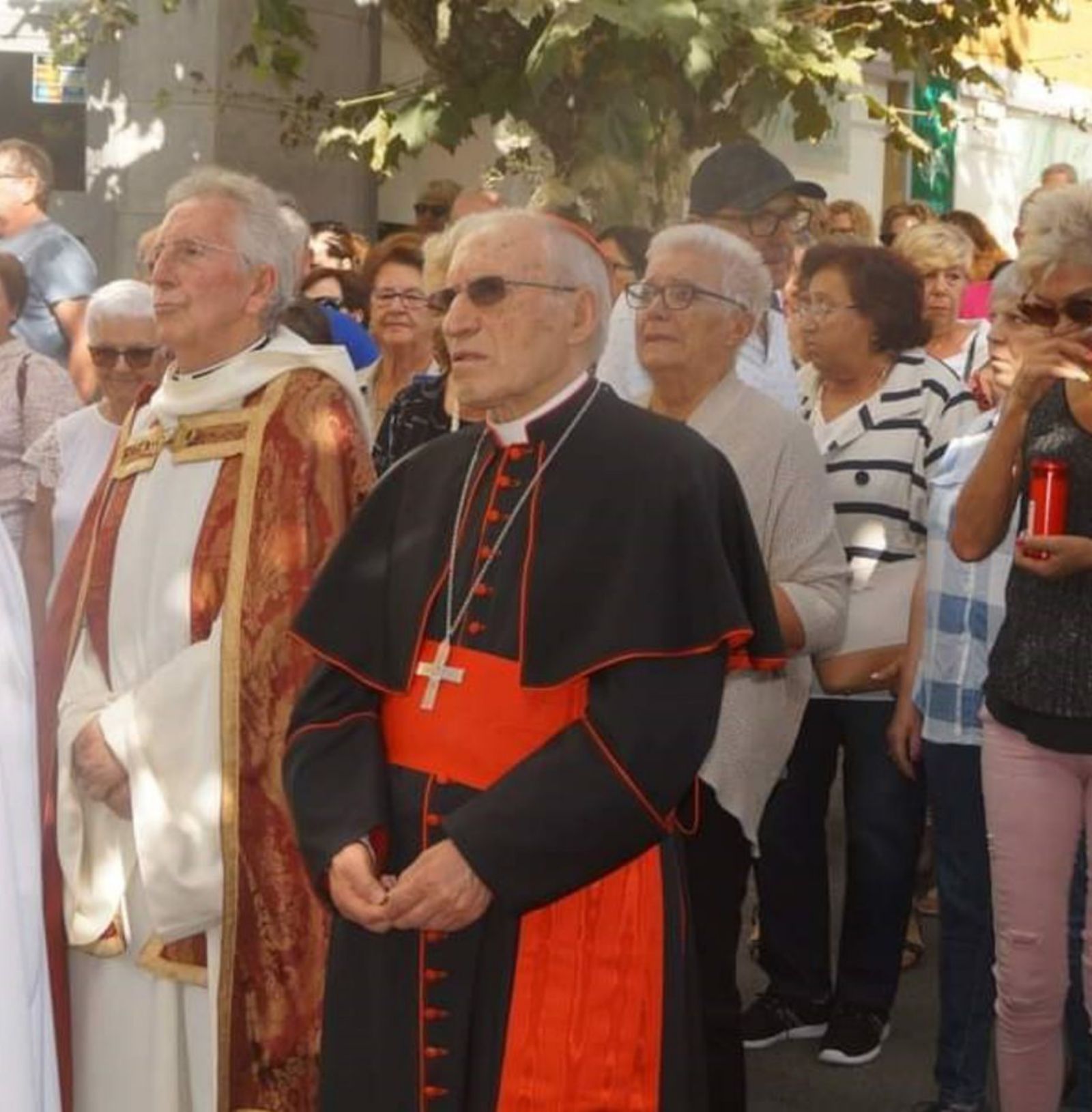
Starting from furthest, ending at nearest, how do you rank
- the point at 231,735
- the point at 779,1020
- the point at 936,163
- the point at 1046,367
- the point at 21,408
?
the point at 936,163 < the point at 21,408 < the point at 779,1020 < the point at 231,735 < the point at 1046,367

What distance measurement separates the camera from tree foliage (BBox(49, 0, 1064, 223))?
28.6 ft

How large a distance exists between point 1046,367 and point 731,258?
816 mm

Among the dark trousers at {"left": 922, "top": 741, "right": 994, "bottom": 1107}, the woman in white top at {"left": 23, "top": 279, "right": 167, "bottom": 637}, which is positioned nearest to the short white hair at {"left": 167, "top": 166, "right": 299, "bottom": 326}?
the woman in white top at {"left": 23, "top": 279, "right": 167, "bottom": 637}

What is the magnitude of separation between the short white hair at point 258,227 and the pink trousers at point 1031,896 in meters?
1.74

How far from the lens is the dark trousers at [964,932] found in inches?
222

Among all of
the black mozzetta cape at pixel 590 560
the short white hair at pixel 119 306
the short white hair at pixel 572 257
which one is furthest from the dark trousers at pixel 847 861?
the short white hair at pixel 572 257

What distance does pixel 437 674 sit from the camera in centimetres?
402

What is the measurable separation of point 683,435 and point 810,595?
1168 millimetres

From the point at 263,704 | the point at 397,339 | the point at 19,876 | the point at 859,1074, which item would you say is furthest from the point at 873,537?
the point at 19,876

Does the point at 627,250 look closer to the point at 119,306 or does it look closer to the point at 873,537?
the point at 873,537

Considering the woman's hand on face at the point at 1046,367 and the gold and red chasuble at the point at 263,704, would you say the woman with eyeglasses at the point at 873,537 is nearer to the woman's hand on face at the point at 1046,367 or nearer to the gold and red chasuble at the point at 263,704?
the woman's hand on face at the point at 1046,367

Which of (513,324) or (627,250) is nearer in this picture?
(513,324)

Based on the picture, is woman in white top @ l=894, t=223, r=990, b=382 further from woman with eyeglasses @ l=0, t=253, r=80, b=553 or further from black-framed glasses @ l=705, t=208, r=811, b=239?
woman with eyeglasses @ l=0, t=253, r=80, b=553

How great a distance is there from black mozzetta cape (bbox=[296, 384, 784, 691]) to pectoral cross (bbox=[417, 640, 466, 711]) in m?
0.05
